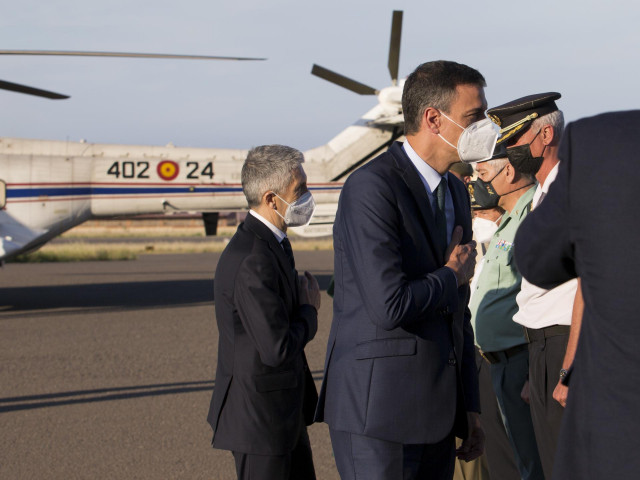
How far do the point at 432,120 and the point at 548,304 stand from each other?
94 cm

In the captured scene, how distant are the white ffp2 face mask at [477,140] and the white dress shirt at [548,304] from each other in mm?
Result: 414

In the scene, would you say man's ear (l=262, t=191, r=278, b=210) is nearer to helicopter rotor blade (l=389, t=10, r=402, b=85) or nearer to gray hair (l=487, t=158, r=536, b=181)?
gray hair (l=487, t=158, r=536, b=181)

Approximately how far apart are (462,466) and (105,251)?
27017mm

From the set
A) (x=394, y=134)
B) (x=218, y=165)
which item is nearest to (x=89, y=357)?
(x=218, y=165)

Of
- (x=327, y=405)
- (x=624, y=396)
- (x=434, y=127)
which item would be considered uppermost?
(x=434, y=127)

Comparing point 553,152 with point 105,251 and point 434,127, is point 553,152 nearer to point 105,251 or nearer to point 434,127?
Result: point 434,127

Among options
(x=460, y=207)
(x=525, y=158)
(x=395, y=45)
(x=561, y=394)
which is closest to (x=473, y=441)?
(x=561, y=394)

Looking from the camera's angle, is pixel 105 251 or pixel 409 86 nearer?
pixel 409 86

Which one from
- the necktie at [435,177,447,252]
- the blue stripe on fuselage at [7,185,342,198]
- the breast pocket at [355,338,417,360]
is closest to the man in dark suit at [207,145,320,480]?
the breast pocket at [355,338,417,360]

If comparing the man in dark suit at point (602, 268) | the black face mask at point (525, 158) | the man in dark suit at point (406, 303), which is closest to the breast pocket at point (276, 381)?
the man in dark suit at point (406, 303)

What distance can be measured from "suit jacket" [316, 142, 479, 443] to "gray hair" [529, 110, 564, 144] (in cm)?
87

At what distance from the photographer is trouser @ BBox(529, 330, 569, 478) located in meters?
2.99

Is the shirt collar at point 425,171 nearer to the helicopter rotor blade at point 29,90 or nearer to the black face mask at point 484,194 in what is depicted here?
the black face mask at point 484,194

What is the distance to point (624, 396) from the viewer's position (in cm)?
165
